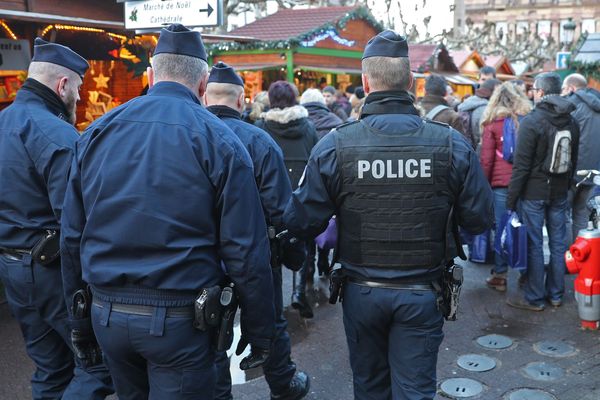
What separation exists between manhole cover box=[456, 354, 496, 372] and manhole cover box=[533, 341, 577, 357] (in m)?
0.47

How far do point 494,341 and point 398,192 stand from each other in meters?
2.64

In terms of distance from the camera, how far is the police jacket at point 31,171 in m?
3.23

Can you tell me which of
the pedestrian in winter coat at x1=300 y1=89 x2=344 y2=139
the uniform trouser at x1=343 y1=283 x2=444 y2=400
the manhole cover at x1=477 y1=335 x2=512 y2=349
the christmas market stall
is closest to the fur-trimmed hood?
the pedestrian in winter coat at x1=300 y1=89 x2=344 y2=139

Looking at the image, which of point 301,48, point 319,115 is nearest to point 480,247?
point 319,115

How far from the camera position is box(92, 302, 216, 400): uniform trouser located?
2.35m

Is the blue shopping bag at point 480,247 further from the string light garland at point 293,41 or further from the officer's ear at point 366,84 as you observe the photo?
the string light garland at point 293,41

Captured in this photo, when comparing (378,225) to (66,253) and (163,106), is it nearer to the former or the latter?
(163,106)

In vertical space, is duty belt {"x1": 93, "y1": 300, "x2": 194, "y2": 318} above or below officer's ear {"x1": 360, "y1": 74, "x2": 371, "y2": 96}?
below

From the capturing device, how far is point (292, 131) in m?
5.46

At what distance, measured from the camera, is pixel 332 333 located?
517cm

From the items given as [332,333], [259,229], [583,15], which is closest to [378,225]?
[259,229]

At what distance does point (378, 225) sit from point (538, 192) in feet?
10.0

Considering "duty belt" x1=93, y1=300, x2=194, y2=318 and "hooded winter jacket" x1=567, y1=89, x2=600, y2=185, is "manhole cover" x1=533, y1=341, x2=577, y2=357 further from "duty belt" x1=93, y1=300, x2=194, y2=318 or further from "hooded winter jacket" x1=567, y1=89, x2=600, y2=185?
"duty belt" x1=93, y1=300, x2=194, y2=318

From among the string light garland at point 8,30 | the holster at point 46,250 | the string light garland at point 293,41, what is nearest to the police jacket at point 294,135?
the holster at point 46,250
